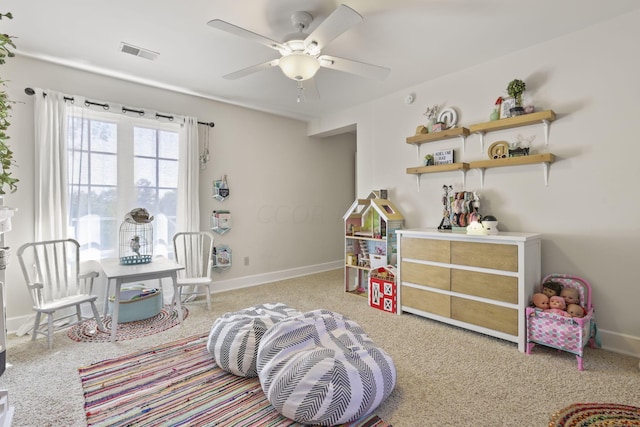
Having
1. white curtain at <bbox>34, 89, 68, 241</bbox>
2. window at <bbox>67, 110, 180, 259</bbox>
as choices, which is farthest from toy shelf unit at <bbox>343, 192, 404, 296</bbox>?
white curtain at <bbox>34, 89, 68, 241</bbox>

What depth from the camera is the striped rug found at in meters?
1.59

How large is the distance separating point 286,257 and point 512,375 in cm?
332

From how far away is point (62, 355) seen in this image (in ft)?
7.51

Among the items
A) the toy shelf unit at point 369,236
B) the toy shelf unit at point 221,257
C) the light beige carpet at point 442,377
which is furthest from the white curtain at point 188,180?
the toy shelf unit at point 369,236

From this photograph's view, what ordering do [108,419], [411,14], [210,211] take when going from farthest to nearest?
[210,211]
[411,14]
[108,419]

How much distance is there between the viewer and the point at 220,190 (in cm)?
404

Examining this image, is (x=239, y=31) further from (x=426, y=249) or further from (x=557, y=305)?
(x=557, y=305)

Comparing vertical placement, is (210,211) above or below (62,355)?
above

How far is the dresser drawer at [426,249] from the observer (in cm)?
283

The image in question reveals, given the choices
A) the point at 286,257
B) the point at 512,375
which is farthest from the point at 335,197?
the point at 512,375

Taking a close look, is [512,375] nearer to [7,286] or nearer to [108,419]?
[108,419]

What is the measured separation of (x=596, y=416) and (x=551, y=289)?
0.99m

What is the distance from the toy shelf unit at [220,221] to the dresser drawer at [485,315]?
283cm

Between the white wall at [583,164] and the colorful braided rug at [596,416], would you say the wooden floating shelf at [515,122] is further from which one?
the colorful braided rug at [596,416]
